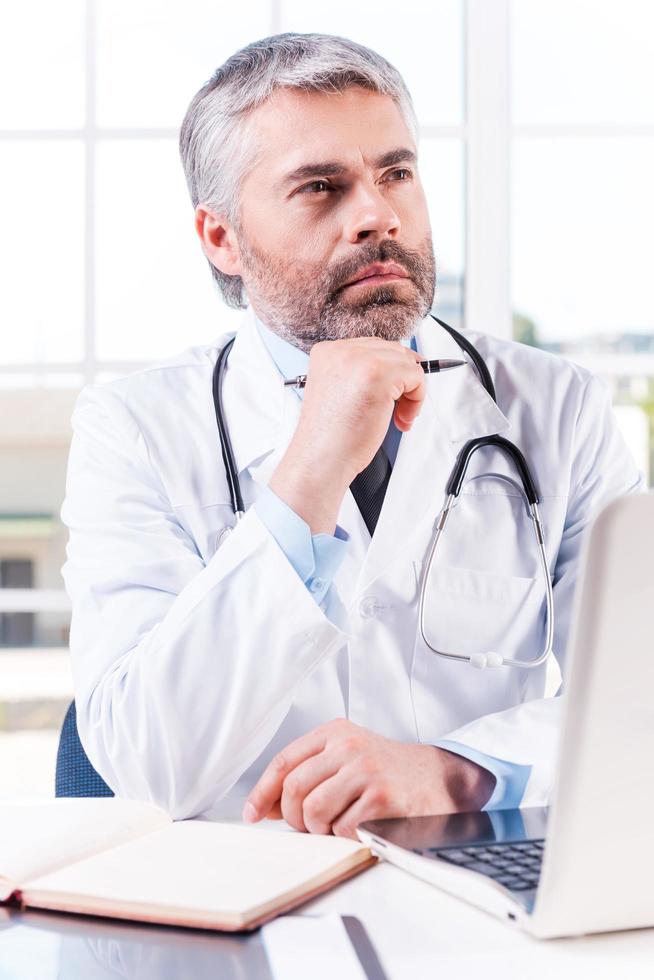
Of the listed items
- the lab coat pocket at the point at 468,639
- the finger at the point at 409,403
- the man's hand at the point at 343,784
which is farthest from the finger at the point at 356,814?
the finger at the point at 409,403

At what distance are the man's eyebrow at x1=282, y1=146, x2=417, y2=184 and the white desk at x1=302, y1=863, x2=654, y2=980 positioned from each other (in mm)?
1006

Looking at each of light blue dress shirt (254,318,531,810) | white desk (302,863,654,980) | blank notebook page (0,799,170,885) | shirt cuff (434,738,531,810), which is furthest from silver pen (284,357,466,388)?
white desk (302,863,654,980)

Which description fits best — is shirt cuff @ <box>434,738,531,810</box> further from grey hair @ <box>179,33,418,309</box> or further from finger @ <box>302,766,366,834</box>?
grey hair @ <box>179,33,418,309</box>

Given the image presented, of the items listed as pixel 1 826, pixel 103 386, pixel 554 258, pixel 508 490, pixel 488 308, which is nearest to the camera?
pixel 1 826

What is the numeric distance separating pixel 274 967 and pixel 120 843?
0.28 m

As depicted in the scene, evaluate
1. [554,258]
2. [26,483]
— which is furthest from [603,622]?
[26,483]

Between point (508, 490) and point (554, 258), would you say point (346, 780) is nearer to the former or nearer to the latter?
point (508, 490)

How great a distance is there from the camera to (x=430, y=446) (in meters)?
1.57

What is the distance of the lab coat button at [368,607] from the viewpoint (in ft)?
4.72

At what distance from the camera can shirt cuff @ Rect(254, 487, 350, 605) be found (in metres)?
1.23

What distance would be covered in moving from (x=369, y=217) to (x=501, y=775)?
2.45ft

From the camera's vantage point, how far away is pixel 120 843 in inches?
36.3

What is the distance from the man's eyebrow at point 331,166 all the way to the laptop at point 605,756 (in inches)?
40.9

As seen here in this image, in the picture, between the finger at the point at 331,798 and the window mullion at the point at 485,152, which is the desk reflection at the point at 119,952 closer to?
the finger at the point at 331,798
